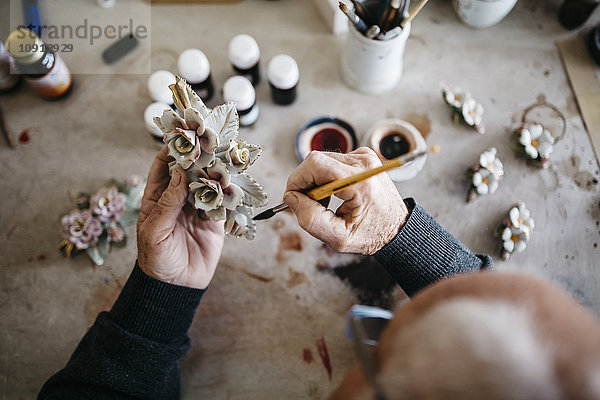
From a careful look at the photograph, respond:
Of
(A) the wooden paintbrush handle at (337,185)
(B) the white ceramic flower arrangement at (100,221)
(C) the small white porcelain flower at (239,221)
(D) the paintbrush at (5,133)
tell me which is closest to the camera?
(A) the wooden paintbrush handle at (337,185)

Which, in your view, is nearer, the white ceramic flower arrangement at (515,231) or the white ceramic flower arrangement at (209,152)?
the white ceramic flower arrangement at (209,152)

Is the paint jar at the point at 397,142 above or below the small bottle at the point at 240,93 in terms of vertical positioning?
below

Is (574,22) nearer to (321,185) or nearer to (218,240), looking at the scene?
(321,185)

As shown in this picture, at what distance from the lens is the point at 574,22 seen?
1.07 meters

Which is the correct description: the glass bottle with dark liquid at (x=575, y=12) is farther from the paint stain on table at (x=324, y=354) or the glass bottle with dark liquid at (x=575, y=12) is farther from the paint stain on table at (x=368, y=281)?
the paint stain on table at (x=324, y=354)

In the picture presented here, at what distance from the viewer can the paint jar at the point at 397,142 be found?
94cm

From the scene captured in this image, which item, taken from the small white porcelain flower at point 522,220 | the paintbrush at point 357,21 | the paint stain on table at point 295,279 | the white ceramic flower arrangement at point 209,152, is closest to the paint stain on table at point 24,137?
the white ceramic flower arrangement at point 209,152

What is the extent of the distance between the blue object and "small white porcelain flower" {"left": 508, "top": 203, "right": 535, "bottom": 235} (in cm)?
134

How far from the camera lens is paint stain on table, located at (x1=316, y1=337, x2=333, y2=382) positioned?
86cm

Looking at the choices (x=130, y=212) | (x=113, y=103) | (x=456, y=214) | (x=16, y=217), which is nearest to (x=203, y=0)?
(x=113, y=103)

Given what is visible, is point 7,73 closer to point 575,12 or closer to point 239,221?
point 239,221

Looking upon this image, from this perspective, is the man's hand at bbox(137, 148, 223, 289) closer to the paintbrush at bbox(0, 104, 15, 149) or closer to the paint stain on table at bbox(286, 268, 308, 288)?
the paint stain on table at bbox(286, 268, 308, 288)

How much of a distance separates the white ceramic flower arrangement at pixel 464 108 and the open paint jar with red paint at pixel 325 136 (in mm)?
272

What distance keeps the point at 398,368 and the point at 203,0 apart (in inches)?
45.4
